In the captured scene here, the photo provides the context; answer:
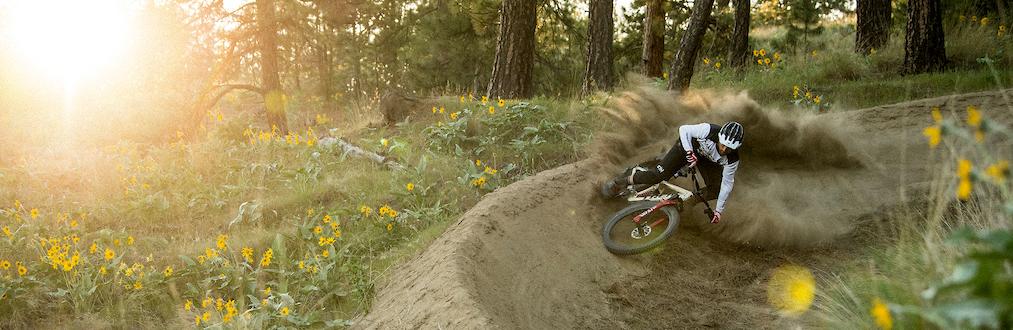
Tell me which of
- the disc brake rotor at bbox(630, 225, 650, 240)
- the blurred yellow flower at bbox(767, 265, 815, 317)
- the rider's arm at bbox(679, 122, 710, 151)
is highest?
the rider's arm at bbox(679, 122, 710, 151)

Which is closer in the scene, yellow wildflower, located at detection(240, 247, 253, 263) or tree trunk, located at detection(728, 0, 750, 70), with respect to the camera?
yellow wildflower, located at detection(240, 247, 253, 263)

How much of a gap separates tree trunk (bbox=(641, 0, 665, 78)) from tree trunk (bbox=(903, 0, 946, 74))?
4.88 metres

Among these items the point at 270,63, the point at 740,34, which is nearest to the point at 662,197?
the point at 740,34

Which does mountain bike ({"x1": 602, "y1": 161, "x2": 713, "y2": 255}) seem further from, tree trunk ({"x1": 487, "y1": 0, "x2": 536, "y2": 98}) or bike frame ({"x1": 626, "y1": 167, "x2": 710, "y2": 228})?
tree trunk ({"x1": 487, "y1": 0, "x2": 536, "y2": 98})

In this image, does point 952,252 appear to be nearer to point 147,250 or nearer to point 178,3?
point 147,250

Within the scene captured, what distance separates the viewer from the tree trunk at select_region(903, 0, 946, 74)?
11391mm

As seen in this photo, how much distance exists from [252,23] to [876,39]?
13442mm

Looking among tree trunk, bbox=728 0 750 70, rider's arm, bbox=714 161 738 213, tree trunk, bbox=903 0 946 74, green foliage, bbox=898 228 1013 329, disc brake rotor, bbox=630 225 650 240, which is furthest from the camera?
tree trunk, bbox=728 0 750 70

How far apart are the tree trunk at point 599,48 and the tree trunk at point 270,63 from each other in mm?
6788

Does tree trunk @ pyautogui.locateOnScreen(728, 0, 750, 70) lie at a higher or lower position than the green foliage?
higher

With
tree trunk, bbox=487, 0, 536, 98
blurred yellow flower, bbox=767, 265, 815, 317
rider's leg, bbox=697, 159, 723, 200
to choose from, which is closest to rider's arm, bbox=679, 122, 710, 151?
rider's leg, bbox=697, 159, 723, 200

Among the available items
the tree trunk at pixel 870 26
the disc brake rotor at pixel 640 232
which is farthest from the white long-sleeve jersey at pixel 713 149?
the tree trunk at pixel 870 26

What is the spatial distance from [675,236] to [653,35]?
8207 mm

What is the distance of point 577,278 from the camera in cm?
670
